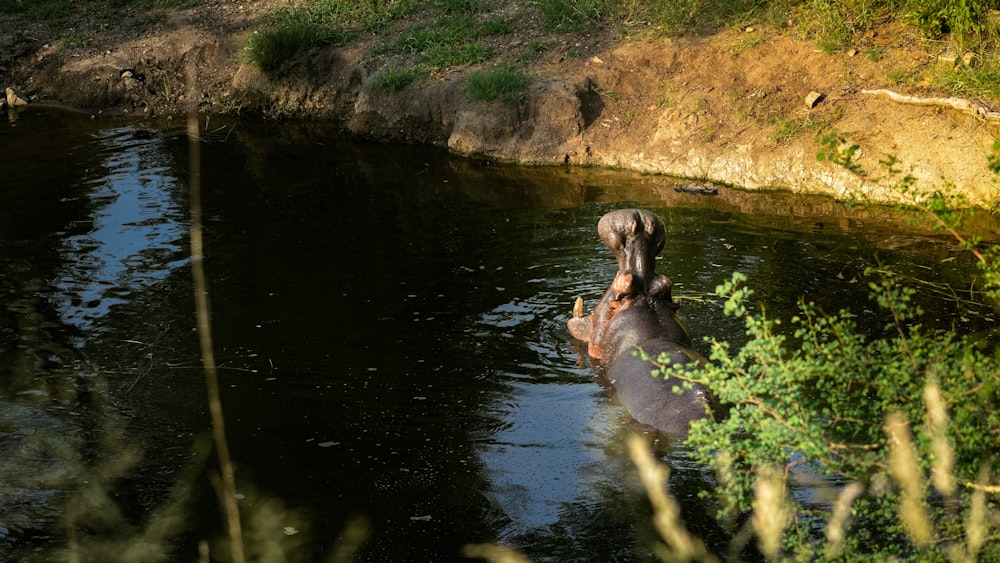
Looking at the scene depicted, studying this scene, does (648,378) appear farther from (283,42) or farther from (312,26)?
(312,26)

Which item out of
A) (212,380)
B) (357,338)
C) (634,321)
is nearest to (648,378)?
(634,321)

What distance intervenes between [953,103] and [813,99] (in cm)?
152

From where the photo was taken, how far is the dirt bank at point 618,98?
11867mm

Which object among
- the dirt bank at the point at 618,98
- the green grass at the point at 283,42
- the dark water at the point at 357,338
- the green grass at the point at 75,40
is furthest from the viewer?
the green grass at the point at 75,40

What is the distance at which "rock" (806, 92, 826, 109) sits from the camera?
12.4m

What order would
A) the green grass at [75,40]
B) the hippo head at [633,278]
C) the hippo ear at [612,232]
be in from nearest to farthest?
1. the hippo head at [633,278]
2. the hippo ear at [612,232]
3. the green grass at [75,40]

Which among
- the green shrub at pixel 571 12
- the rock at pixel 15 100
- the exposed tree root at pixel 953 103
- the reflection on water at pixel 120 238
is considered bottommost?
the reflection on water at pixel 120 238

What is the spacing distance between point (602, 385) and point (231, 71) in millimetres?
11478

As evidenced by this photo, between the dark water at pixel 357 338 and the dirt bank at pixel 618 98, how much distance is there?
20.4 inches

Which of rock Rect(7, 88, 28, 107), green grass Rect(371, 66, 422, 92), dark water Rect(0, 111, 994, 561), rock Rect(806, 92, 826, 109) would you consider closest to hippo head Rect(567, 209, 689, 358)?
dark water Rect(0, 111, 994, 561)

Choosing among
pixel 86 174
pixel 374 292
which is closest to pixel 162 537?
pixel 374 292

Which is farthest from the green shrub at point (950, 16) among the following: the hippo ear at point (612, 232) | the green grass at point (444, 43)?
the hippo ear at point (612, 232)

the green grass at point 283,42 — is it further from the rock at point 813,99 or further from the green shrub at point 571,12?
the rock at point 813,99

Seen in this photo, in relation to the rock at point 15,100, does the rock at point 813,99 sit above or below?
above
